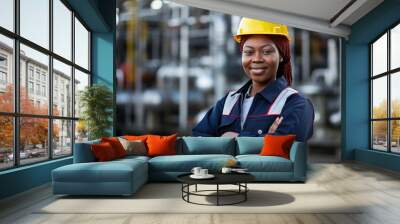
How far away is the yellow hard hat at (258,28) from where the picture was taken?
8258mm

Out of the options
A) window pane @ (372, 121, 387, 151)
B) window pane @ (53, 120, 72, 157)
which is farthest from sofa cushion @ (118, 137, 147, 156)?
window pane @ (372, 121, 387, 151)

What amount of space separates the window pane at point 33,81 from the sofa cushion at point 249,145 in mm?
3176

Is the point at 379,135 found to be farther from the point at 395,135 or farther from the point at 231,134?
the point at 231,134

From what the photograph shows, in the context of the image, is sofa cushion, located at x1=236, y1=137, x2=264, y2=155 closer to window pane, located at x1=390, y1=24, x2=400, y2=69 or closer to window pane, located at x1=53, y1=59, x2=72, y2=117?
window pane, located at x1=53, y1=59, x2=72, y2=117

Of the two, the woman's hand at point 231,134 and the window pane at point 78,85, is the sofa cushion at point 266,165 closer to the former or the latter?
the woman's hand at point 231,134

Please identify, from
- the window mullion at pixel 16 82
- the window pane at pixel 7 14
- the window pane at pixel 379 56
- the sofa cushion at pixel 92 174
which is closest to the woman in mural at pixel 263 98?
the window pane at pixel 379 56

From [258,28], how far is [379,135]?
11.8 feet

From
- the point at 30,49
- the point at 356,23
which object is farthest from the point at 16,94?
the point at 356,23

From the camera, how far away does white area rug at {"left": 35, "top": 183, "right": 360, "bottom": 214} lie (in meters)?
4.17

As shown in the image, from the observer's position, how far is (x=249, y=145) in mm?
6816

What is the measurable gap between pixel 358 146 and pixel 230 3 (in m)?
4.57

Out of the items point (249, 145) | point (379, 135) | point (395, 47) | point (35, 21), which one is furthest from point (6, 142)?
point (379, 135)

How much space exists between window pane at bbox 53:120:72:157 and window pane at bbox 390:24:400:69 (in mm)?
6436

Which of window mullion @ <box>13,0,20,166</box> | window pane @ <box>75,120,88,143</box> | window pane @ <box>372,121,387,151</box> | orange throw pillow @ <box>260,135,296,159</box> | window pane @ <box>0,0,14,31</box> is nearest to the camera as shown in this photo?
window pane @ <box>0,0,14,31</box>
